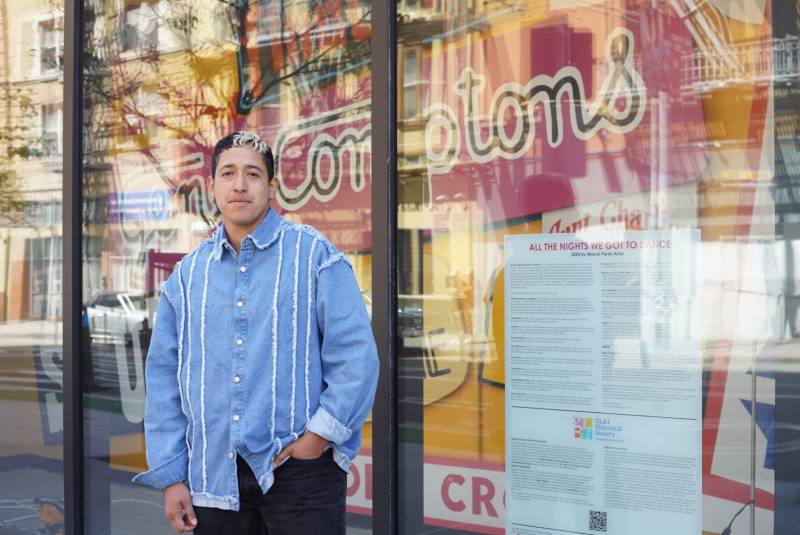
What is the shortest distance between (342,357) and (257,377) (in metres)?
0.23

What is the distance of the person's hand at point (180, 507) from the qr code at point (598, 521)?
4.92ft

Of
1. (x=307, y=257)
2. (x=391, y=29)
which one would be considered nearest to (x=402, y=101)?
(x=391, y=29)

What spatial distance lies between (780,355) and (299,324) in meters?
1.57

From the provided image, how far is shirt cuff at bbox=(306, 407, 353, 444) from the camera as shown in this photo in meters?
2.50

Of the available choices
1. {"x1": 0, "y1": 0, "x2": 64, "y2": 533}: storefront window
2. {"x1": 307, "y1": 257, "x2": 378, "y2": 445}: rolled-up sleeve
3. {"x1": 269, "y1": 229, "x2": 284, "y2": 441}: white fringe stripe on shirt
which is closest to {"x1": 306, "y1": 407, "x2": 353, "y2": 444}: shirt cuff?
{"x1": 307, "y1": 257, "x2": 378, "y2": 445}: rolled-up sleeve

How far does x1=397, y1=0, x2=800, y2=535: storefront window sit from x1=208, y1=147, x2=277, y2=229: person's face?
1.30m

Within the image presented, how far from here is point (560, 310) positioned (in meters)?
3.54

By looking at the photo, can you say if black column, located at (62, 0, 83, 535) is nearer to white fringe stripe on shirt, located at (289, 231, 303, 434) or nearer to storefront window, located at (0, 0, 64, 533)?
storefront window, located at (0, 0, 64, 533)

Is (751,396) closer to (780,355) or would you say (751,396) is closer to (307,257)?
(780,355)

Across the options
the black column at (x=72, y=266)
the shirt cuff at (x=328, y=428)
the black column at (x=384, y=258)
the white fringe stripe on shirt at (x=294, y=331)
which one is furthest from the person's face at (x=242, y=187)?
the black column at (x=72, y=266)

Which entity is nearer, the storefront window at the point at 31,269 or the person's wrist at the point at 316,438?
the person's wrist at the point at 316,438

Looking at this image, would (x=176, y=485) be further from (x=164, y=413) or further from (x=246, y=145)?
(x=246, y=145)

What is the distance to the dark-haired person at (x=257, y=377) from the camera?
99.7 inches

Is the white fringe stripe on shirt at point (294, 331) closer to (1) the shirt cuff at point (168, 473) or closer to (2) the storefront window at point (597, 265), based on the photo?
(1) the shirt cuff at point (168, 473)
